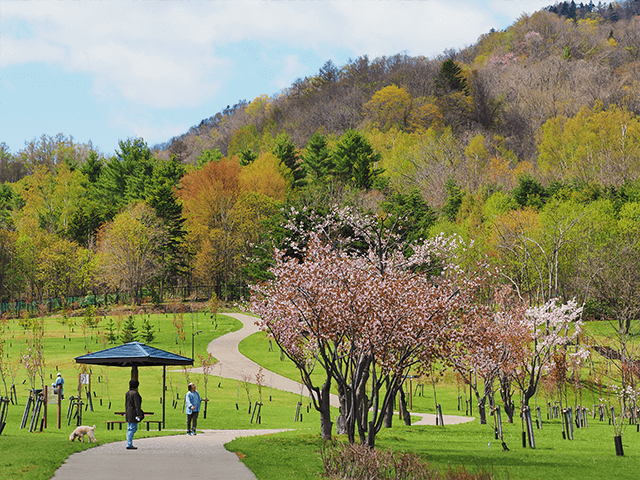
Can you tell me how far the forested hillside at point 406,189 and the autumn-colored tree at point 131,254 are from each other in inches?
7.1

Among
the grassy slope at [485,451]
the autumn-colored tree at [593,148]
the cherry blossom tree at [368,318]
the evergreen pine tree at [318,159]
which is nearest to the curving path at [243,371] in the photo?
the grassy slope at [485,451]

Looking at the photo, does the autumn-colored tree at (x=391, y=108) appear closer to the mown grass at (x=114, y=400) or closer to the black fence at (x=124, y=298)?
the black fence at (x=124, y=298)

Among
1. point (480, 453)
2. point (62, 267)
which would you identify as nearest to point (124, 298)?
point (62, 267)

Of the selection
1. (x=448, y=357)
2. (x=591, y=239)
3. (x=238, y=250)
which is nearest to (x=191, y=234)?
(x=238, y=250)

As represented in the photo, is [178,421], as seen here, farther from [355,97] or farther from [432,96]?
[355,97]

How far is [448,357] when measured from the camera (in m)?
16.7

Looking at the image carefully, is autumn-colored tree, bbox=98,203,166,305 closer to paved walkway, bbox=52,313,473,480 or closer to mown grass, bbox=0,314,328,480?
mown grass, bbox=0,314,328,480

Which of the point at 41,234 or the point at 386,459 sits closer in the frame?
the point at 386,459

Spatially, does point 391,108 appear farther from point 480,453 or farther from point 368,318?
point 368,318

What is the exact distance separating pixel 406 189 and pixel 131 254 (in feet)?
101

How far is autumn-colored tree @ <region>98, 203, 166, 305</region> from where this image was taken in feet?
221

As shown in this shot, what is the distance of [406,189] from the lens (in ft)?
227

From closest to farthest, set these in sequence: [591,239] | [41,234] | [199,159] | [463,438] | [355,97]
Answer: [463,438], [591,239], [41,234], [199,159], [355,97]

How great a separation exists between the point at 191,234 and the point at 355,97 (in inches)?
2241
